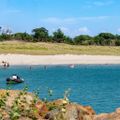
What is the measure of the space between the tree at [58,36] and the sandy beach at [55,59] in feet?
129

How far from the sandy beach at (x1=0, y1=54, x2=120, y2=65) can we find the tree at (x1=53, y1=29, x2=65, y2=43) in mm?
39237

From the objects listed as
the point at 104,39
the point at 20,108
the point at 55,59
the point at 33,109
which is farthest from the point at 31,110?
the point at 104,39

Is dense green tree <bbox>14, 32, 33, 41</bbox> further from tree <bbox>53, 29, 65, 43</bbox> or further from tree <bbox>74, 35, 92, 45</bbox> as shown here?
tree <bbox>74, 35, 92, 45</bbox>

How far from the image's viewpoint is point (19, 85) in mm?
66375

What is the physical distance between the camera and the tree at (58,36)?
17562 cm

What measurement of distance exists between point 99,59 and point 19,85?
236ft

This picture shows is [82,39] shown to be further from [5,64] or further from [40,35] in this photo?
[5,64]

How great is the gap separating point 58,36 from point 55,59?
48.1 meters

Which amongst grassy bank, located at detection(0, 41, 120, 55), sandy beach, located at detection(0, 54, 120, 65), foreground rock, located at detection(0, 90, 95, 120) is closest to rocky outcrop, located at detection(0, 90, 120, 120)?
foreground rock, located at detection(0, 90, 95, 120)

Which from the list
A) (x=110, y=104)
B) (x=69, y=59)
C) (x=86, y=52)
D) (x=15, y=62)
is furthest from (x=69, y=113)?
(x=86, y=52)

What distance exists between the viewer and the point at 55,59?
129m

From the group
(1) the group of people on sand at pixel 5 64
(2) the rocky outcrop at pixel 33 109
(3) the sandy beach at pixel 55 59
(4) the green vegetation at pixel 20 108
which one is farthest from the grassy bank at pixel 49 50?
(4) the green vegetation at pixel 20 108

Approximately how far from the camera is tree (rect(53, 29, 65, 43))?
175625 mm

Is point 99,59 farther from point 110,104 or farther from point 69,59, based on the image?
point 110,104
